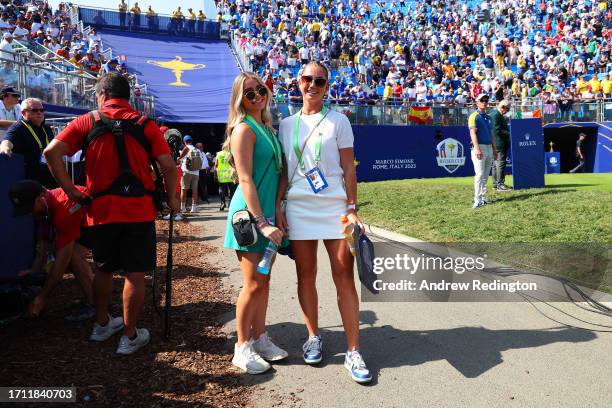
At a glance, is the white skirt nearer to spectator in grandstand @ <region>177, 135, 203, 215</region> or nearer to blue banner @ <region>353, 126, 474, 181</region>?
spectator in grandstand @ <region>177, 135, 203, 215</region>

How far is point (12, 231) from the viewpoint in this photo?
5109mm

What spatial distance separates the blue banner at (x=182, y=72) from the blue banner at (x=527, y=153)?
1281 centimetres

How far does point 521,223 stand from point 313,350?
Answer: 5113 mm

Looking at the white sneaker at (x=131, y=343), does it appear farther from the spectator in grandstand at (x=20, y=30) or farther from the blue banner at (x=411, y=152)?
the blue banner at (x=411, y=152)

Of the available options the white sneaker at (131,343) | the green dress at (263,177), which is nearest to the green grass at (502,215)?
the green dress at (263,177)

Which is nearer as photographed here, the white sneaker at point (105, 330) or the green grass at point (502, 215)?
the white sneaker at point (105, 330)

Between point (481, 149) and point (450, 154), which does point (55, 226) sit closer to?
point (481, 149)

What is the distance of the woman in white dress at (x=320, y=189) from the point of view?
12.1ft

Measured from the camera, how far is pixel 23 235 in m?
5.34

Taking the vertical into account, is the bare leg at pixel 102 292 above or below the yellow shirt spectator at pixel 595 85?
below

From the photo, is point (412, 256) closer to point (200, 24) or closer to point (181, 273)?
point (181, 273)

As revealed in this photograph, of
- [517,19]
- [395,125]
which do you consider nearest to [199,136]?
[395,125]

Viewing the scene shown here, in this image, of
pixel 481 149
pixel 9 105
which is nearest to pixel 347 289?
pixel 9 105

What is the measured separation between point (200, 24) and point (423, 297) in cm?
3002
